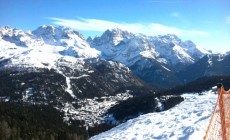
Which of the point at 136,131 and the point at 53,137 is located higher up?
the point at 136,131

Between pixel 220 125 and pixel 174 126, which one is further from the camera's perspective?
pixel 174 126

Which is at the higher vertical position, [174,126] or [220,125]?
[220,125]

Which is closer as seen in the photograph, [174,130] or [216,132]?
[216,132]

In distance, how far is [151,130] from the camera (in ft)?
114

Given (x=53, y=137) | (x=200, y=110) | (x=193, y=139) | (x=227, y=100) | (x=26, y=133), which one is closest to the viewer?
(x=227, y=100)

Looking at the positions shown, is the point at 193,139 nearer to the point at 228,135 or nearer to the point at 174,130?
the point at 174,130

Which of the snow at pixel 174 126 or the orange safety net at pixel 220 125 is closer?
the orange safety net at pixel 220 125

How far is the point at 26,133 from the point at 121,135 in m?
161

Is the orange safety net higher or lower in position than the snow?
higher

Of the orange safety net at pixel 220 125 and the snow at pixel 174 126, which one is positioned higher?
the orange safety net at pixel 220 125

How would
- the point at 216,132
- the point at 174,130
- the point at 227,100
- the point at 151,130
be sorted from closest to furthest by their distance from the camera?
1. the point at 216,132
2. the point at 227,100
3. the point at 174,130
4. the point at 151,130

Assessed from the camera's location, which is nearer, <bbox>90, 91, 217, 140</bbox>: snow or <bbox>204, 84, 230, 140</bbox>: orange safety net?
<bbox>204, 84, 230, 140</bbox>: orange safety net

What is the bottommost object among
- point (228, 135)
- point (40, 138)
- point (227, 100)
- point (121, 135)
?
point (40, 138)

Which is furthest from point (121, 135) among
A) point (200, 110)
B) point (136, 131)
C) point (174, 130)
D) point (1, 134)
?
point (1, 134)
